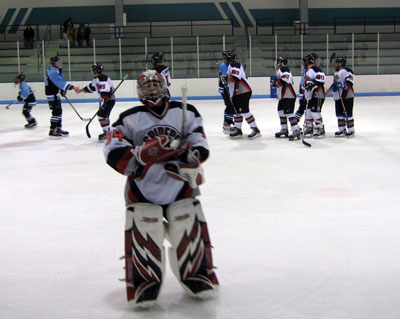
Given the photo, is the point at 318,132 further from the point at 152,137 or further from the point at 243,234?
the point at 152,137

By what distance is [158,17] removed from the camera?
20781 millimetres

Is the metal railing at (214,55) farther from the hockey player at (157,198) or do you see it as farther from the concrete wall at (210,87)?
the hockey player at (157,198)

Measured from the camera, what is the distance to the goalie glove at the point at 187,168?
8.27ft

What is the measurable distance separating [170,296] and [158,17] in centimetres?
1886

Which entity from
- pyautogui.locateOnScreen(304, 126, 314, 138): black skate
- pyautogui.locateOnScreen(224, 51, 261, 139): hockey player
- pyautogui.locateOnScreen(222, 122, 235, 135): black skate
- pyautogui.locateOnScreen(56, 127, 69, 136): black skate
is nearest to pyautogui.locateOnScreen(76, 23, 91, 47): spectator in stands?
pyautogui.locateOnScreen(56, 127, 69, 136): black skate

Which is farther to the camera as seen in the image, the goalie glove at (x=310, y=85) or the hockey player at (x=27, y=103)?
the hockey player at (x=27, y=103)

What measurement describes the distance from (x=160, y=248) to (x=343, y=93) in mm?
5939

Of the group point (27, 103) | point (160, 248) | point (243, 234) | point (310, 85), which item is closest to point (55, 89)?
point (27, 103)

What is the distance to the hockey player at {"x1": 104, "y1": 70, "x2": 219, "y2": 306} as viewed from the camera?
2.59 meters

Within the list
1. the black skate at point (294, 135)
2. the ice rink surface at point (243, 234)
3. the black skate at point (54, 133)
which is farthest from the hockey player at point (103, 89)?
the black skate at point (294, 135)

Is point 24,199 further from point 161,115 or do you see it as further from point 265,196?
point 161,115

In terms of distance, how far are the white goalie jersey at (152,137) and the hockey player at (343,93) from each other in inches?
223

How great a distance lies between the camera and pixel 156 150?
2.44 meters

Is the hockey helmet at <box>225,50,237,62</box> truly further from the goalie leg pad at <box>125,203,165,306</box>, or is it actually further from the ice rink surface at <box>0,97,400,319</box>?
the goalie leg pad at <box>125,203,165,306</box>
